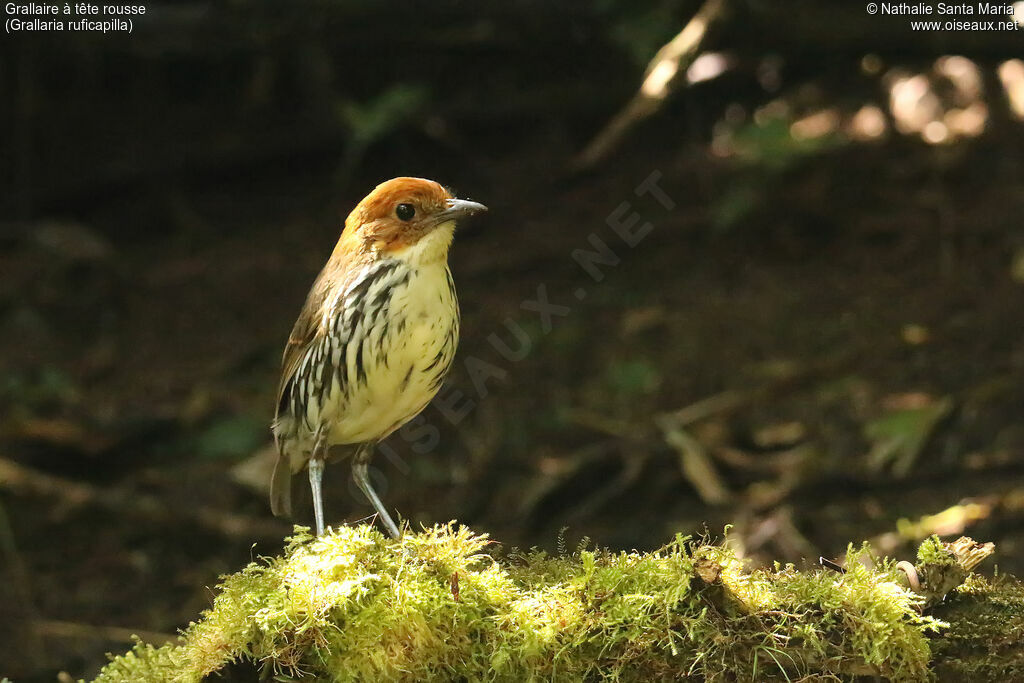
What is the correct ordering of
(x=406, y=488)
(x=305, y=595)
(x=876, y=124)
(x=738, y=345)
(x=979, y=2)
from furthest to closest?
(x=876, y=124)
(x=979, y=2)
(x=738, y=345)
(x=406, y=488)
(x=305, y=595)

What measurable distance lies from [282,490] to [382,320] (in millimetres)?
985

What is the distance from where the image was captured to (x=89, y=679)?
511cm

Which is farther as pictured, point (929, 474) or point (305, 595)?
point (929, 474)

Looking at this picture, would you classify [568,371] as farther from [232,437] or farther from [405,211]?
[405,211]

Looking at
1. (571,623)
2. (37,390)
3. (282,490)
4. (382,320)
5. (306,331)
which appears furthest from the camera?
(37,390)

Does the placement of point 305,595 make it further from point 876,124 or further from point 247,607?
point 876,124

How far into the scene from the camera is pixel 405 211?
11.1ft

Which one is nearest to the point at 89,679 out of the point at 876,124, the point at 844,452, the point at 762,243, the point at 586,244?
the point at 844,452

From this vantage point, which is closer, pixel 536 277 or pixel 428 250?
pixel 428 250

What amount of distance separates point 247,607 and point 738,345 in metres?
4.88

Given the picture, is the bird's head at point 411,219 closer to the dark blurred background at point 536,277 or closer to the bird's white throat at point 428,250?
the bird's white throat at point 428,250

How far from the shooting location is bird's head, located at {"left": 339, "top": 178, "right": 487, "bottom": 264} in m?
3.36

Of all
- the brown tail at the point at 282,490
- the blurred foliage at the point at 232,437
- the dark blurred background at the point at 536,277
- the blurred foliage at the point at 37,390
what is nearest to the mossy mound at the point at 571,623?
the brown tail at the point at 282,490

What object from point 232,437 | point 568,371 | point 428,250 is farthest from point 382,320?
point 568,371
